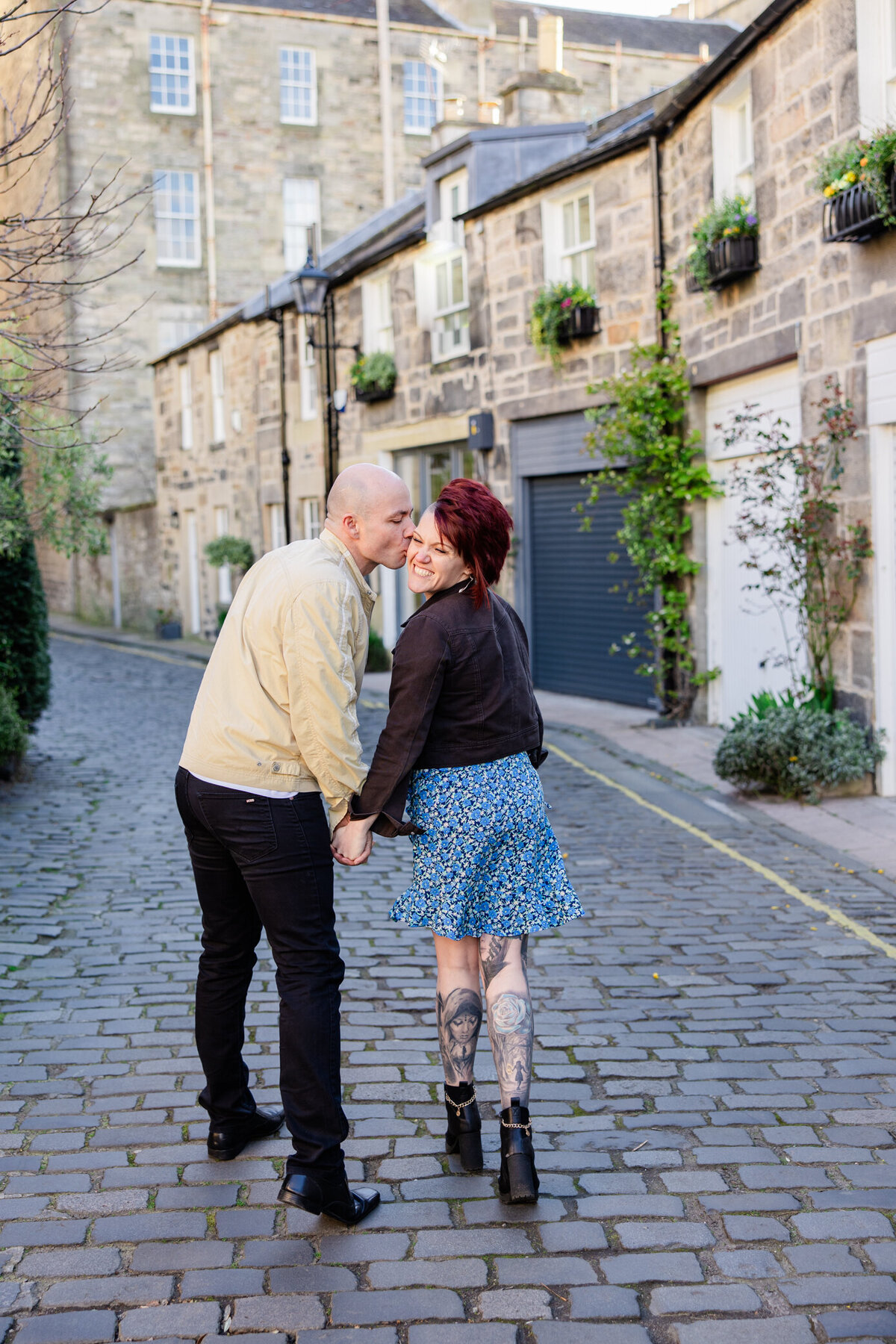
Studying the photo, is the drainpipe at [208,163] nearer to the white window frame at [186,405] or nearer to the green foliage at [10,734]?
the white window frame at [186,405]

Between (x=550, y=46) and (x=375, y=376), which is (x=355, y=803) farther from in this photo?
(x=550, y=46)

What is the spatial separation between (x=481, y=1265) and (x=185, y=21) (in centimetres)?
3335

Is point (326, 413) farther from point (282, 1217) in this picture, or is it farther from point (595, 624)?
Answer: point (282, 1217)

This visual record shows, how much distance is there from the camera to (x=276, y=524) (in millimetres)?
24312

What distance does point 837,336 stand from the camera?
31.2ft

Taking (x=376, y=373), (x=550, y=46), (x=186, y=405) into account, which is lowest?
(x=376, y=373)

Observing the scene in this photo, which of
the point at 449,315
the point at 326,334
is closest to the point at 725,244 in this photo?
the point at 449,315

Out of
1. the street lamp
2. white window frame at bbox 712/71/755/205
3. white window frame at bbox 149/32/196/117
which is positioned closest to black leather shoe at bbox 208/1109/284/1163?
white window frame at bbox 712/71/755/205

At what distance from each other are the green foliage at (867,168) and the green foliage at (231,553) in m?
16.6

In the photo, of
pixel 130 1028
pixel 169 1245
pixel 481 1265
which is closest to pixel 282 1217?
pixel 169 1245

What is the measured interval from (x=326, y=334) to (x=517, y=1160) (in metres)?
17.5

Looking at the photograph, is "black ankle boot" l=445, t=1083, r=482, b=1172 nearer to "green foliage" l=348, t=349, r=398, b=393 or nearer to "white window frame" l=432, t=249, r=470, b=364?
"white window frame" l=432, t=249, r=470, b=364

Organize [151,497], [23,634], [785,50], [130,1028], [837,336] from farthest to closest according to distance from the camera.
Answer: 1. [151,497]
2. [23,634]
3. [785,50]
4. [837,336]
5. [130,1028]

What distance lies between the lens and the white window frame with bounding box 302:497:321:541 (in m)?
22.4
